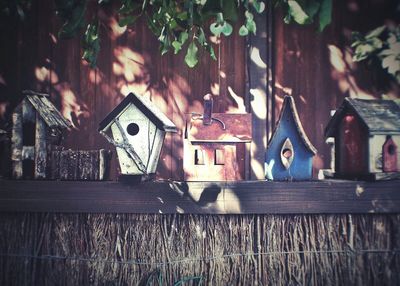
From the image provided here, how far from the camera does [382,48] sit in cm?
301

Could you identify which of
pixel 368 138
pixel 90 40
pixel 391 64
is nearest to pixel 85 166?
pixel 90 40

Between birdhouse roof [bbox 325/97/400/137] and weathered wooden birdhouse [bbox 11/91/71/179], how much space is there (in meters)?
2.04

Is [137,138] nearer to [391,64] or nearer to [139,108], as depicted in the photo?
[139,108]

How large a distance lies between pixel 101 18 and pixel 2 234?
209cm

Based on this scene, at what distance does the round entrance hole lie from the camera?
2.52 meters

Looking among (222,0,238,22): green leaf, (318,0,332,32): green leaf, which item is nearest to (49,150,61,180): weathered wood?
(222,0,238,22): green leaf

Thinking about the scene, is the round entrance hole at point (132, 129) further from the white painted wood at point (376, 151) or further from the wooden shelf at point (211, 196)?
the white painted wood at point (376, 151)

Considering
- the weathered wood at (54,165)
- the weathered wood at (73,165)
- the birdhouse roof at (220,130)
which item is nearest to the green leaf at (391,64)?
the birdhouse roof at (220,130)

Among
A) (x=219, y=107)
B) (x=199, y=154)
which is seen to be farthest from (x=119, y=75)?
(x=199, y=154)

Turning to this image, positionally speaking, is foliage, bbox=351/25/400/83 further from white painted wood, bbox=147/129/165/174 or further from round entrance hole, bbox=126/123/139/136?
round entrance hole, bbox=126/123/139/136

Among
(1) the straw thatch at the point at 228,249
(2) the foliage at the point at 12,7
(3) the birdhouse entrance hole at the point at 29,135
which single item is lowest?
Result: (1) the straw thatch at the point at 228,249

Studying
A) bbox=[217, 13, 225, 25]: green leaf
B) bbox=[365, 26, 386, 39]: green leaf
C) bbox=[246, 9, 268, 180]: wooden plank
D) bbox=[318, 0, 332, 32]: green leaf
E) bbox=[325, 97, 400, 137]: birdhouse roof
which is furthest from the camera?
bbox=[246, 9, 268, 180]: wooden plank

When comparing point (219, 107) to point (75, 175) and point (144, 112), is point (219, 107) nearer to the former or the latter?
point (144, 112)

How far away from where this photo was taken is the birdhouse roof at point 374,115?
2393 millimetres
